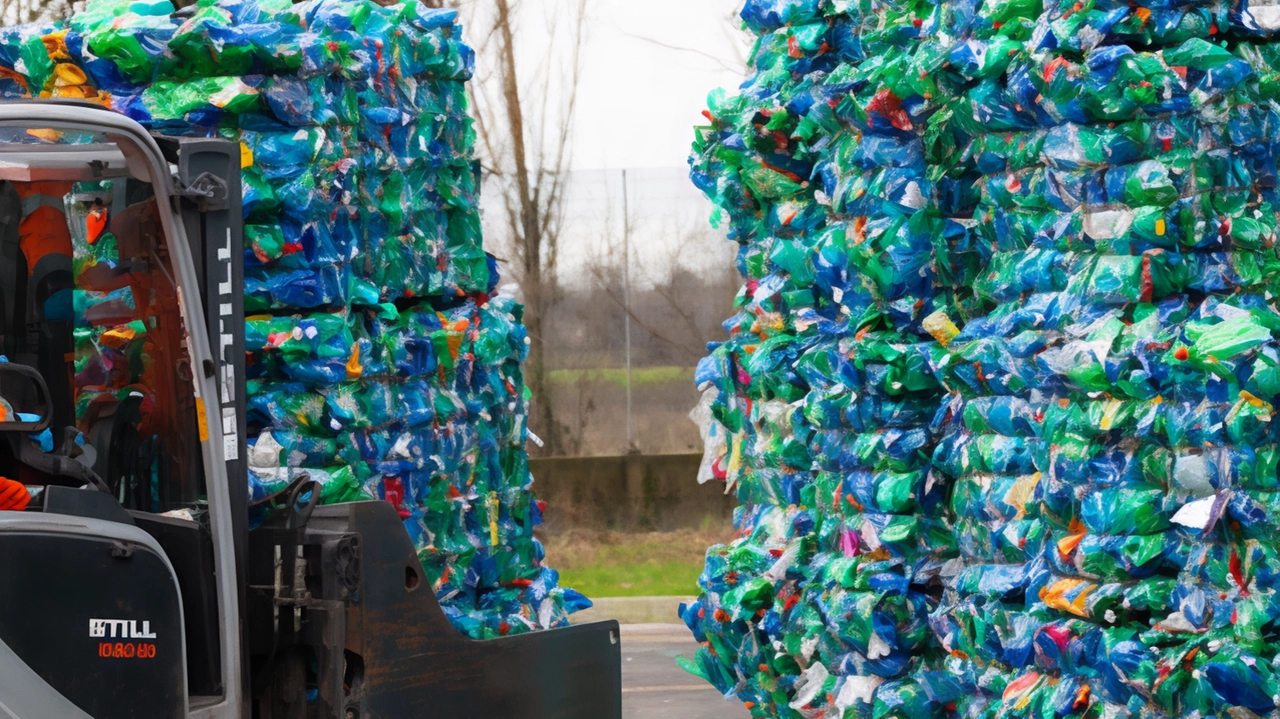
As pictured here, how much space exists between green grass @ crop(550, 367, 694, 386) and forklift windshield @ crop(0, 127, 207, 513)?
1008 centimetres

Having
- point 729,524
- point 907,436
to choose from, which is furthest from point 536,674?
point 729,524

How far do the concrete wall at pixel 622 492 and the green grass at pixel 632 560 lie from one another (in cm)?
14

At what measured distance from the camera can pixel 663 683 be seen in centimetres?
875

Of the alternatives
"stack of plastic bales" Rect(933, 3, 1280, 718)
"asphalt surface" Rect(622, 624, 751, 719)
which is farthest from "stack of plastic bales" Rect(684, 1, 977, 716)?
"asphalt surface" Rect(622, 624, 751, 719)

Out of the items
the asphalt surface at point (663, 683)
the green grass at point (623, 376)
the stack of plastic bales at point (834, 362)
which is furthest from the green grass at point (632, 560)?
the stack of plastic bales at point (834, 362)

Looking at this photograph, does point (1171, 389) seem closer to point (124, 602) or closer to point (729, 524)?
point (124, 602)

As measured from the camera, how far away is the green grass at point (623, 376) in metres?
13.8

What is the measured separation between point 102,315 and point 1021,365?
2.50 metres

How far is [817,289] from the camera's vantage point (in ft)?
18.7

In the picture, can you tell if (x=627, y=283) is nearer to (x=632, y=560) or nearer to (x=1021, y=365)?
(x=632, y=560)

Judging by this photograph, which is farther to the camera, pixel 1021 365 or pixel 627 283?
pixel 627 283

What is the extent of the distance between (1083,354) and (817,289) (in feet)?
4.96

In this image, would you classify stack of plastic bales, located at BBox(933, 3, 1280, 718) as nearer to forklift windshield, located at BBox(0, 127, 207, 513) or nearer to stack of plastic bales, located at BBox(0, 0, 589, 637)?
stack of plastic bales, located at BBox(0, 0, 589, 637)

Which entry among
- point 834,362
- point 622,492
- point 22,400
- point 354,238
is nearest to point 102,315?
point 22,400
